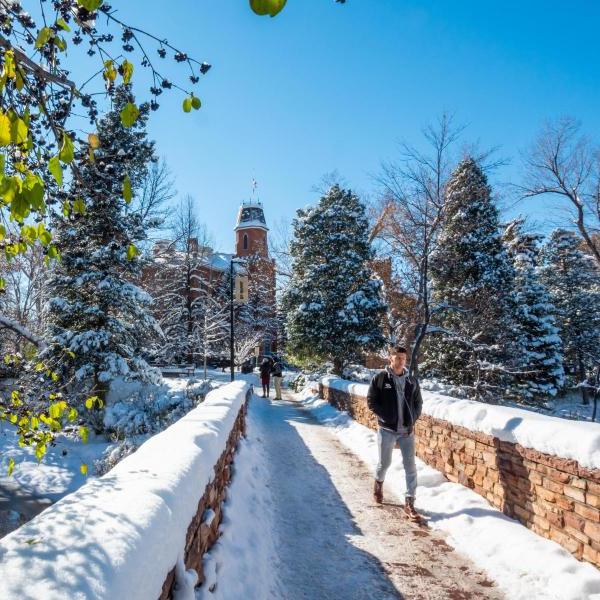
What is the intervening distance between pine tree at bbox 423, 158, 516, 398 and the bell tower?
3318 centimetres

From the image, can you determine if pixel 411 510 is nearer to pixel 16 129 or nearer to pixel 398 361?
pixel 398 361

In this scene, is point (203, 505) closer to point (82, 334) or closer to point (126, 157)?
point (126, 157)

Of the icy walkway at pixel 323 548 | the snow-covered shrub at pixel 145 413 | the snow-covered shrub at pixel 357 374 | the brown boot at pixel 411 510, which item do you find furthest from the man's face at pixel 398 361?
the snow-covered shrub at pixel 357 374

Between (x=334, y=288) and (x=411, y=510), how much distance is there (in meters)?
14.4

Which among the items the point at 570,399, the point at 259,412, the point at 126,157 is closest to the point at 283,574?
the point at 126,157

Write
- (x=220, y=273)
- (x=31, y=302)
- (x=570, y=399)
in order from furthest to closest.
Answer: (x=220, y=273) < (x=570, y=399) < (x=31, y=302)

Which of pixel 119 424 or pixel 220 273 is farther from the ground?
pixel 220 273

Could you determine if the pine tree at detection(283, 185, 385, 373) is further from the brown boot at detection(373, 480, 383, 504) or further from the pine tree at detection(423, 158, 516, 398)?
the brown boot at detection(373, 480, 383, 504)

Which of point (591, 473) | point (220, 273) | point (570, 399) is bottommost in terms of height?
point (570, 399)

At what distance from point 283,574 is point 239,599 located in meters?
0.84

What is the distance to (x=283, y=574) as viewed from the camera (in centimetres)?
363

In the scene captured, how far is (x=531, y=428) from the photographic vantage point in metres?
4.01

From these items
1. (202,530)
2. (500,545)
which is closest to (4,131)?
(202,530)

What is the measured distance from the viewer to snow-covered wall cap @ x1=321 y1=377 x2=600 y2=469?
3.24 m
